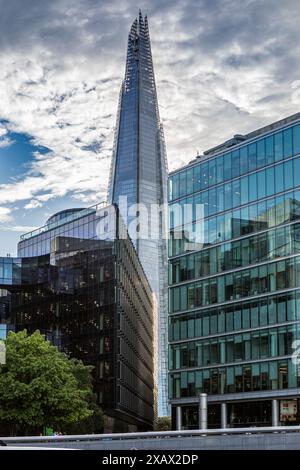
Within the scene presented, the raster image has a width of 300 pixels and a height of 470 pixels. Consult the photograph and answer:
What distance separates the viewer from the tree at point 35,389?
6450cm

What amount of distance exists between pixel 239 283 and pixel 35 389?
1151 inches

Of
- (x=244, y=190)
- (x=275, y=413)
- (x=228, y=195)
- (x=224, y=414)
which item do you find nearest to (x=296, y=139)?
(x=244, y=190)

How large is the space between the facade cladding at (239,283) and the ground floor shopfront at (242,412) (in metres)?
0.12

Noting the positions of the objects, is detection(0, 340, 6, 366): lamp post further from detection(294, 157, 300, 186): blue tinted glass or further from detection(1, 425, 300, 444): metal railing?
detection(294, 157, 300, 186): blue tinted glass

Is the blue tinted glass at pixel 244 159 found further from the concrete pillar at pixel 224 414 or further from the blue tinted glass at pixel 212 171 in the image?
the concrete pillar at pixel 224 414

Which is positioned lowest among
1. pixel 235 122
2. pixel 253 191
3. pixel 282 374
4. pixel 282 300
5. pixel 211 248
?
pixel 282 374

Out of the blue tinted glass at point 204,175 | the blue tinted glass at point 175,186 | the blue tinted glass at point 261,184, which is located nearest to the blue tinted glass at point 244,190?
the blue tinted glass at point 261,184

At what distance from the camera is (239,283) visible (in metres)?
84.1

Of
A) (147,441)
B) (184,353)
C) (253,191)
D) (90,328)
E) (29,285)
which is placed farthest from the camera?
(29,285)

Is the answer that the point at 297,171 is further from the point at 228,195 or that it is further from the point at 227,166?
the point at 227,166
